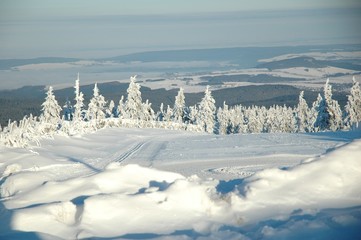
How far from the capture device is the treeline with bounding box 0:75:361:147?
22.4m

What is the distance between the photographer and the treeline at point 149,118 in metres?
22.4

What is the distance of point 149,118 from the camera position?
58.2 metres

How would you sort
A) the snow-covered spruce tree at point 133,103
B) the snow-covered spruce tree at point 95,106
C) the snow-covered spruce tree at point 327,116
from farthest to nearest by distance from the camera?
1. the snow-covered spruce tree at point 133,103
2. the snow-covered spruce tree at point 95,106
3. the snow-covered spruce tree at point 327,116

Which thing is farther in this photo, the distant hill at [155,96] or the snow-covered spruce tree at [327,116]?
the distant hill at [155,96]

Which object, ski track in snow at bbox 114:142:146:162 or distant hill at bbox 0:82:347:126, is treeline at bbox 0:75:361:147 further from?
distant hill at bbox 0:82:347:126

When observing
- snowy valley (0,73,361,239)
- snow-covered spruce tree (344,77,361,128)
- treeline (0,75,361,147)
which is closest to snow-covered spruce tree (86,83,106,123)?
treeline (0,75,361,147)

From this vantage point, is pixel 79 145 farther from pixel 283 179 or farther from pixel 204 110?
Result: pixel 204 110

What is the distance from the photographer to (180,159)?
16.3m

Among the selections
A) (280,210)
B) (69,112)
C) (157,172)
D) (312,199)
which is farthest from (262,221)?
(69,112)

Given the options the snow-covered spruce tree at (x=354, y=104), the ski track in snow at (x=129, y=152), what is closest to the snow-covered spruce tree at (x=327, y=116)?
the snow-covered spruce tree at (x=354, y=104)

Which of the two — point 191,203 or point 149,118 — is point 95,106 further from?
point 191,203

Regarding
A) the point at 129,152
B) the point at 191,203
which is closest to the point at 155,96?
the point at 129,152

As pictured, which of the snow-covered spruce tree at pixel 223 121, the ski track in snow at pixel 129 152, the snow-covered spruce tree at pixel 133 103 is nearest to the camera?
the ski track in snow at pixel 129 152

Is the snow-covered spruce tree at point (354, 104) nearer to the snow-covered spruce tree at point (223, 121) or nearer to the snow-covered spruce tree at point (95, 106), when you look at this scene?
the snow-covered spruce tree at point (95, 106)
